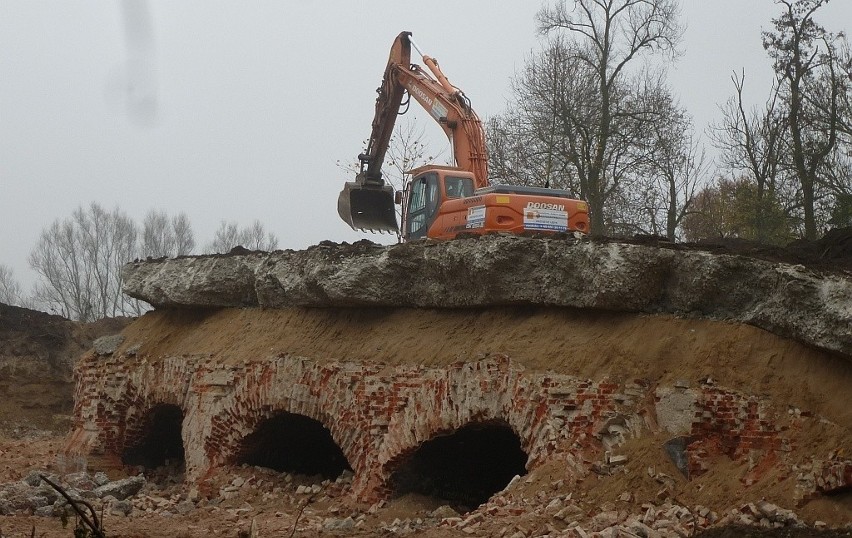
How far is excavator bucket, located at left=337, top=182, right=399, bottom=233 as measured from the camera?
1630cm

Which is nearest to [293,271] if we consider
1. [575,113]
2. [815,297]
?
[815,297]

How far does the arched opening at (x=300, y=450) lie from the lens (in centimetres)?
1235

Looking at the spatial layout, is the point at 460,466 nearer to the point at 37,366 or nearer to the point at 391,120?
the point at 391,120

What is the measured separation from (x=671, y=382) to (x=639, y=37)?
15583 mm

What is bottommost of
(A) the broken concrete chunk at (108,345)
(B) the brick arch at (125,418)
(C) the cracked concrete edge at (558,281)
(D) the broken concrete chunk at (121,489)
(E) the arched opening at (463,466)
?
(D) the broken concrete chunk at (121,489)

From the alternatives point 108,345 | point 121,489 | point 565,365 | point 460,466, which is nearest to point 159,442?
point 108,345

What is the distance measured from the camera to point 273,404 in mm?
11555

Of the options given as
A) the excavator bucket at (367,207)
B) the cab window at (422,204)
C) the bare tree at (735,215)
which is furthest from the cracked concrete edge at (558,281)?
the bare tree at (735,215)

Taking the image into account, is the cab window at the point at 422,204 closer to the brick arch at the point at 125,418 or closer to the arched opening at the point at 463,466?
the arched opening at the point at 463,466

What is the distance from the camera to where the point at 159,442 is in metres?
14.4

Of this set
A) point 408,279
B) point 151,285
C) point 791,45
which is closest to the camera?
point 408,279

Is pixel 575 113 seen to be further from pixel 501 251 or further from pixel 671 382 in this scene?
pixel 671 382

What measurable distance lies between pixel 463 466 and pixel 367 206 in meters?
6.55

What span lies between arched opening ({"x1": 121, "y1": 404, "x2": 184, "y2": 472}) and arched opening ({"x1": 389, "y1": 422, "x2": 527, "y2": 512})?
472 cm
